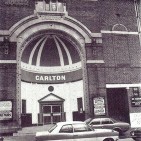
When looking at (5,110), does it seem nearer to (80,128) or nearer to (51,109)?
(51,109)

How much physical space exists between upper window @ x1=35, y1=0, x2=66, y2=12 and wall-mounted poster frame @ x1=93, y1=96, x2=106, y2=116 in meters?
8.78

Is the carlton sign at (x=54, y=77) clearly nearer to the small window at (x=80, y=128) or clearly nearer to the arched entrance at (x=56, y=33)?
the arched entrance at (x=56, y=33)

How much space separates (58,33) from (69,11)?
2.36 m

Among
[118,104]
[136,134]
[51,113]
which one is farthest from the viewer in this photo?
[51,113]

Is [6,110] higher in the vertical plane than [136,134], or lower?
higher

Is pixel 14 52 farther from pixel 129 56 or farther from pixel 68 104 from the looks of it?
pixel 129 56

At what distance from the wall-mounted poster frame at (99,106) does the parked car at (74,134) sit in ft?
25.8

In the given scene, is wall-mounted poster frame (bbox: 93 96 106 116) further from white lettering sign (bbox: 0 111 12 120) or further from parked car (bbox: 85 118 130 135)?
white lettering sign (bbox: 0 111 12 120)

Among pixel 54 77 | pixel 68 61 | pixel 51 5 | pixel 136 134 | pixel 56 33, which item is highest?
pixel 51 5

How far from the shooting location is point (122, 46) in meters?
22.3

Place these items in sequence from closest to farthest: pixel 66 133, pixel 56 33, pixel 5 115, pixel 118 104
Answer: pixel 66 133 < pixel 5 115 < pixel 56 33 < pixel 118 104

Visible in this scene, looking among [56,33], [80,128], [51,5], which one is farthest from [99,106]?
[51,5]

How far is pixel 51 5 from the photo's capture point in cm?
2095

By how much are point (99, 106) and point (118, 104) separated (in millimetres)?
3600
